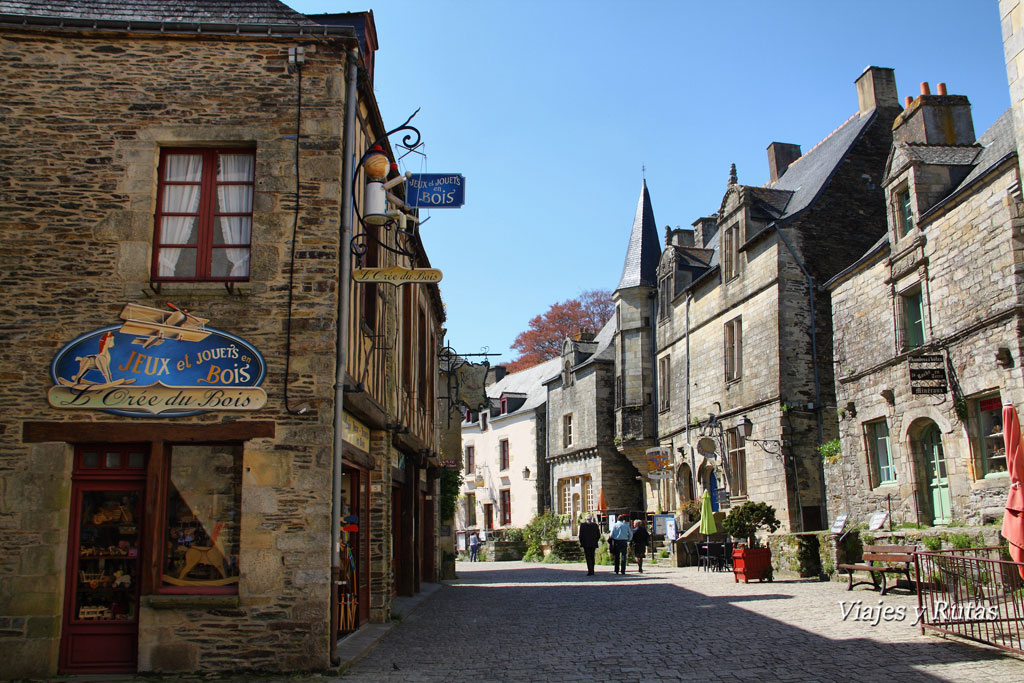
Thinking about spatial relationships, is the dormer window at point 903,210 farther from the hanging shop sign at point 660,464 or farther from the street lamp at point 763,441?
the hanging shop sign at point 660,464

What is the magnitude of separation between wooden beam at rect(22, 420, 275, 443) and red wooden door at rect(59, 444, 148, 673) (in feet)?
0.64

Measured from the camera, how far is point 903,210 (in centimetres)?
1505

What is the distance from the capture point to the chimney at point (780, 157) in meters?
25.7

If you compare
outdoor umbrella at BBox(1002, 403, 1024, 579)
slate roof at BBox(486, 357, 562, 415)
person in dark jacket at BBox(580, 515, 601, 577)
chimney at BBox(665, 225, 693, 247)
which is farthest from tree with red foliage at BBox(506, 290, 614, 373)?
outdoor umbrella at BBox(1002, 403, 1024, 579)

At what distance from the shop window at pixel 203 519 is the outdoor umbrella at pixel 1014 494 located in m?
7.21

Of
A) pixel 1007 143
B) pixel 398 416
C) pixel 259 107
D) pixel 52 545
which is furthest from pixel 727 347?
pixel 52 545

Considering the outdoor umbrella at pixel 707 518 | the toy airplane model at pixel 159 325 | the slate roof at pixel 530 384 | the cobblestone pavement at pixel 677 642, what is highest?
the slate roof at pixel 530 384

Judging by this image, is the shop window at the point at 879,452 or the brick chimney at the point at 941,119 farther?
the brick chimney at the point at 941,119

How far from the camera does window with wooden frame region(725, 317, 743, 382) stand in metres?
21.6

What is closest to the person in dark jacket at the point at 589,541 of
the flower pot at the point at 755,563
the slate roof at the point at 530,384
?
the flower pot at the point at 755,563

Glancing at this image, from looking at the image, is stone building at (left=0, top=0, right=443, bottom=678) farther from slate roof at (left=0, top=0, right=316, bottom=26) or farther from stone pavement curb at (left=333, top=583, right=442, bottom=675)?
stone pavement curb at (left=333, top=583, right=442, bottom=675)

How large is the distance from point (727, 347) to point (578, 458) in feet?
35.6

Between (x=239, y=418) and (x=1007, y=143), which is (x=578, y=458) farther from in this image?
(x=239, y=418)

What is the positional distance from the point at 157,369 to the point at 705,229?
2211cm
